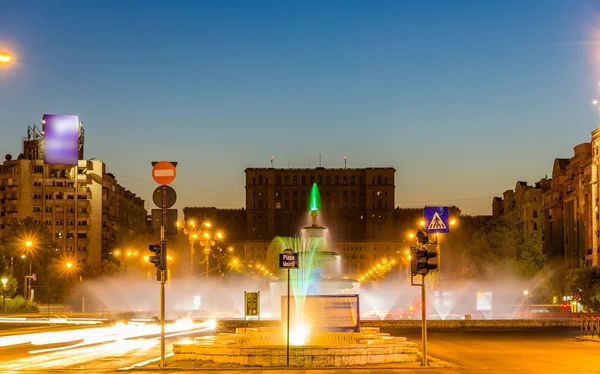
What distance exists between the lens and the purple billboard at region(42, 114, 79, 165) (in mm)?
36719

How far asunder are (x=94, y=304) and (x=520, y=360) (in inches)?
3472

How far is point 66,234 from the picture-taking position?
505 ft

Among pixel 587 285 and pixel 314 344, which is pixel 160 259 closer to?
pixel 314 344

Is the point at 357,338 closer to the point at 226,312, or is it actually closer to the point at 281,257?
the point at 281,257

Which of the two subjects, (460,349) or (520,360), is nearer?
(520,360)

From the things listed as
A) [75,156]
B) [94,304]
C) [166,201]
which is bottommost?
[94,304]

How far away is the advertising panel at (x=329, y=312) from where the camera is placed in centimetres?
3075

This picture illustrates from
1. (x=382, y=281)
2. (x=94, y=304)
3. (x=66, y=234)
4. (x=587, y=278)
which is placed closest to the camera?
(x=587, y=278)

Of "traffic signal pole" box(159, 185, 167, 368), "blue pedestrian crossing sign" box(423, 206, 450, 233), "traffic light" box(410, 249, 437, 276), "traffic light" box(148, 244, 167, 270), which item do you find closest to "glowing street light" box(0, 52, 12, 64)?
"traffic signal pole" box(159, 185, 167, 368)

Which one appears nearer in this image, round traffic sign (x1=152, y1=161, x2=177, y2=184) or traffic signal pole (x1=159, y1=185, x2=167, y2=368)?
traffic signal pole (x1=159, y1=185, x2=167, y2=368)

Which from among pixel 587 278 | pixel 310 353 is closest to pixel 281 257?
pixel 310 353

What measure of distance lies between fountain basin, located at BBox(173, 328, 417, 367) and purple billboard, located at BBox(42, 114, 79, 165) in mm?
10353

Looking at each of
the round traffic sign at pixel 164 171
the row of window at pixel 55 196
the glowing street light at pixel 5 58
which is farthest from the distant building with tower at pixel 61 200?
the glowing street light at pixel 5 58

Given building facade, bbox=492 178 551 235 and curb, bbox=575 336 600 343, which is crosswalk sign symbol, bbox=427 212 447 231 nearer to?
curb, bbox=575 336 600 343
